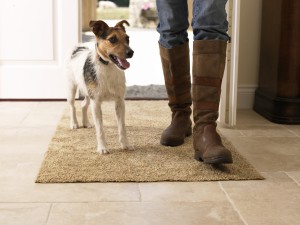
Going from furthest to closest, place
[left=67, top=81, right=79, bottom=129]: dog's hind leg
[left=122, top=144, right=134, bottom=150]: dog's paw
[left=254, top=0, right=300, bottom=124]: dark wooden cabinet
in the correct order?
1. [left=254, top=0, right=300, bottom=124]: dark wooden cabinet
2. [left=67, top=81, right=79, bottom=129]: dog's hind leg
3. [left=122, top=144, right=134, bottom=150]: dog's paw

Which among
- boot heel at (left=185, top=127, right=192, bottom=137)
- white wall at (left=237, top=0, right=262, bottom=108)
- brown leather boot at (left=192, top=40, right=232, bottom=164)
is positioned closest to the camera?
brown leather boot at (left=192, top=40, right=232, bottom=164)

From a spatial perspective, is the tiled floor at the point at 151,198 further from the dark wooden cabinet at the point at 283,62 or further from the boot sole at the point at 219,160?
the dark wooden cabinet at the point at 283,62

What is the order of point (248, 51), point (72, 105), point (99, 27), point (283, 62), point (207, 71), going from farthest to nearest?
1. point (248, 51)
2. point (283, 62)
3. point (72, 105)
4. point (99, 27)
5. point (207, 71)

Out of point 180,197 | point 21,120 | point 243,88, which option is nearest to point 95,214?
point 180,197

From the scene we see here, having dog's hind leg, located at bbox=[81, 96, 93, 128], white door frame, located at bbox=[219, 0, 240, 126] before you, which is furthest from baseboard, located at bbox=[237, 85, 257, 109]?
dog's hind leg, located at bbox=[81, 96, 93, 128]

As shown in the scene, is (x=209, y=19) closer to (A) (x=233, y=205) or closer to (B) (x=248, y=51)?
(A) (x=233, y=205)

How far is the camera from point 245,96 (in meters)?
3.04

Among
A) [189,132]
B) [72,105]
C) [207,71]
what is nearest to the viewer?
[207,71]

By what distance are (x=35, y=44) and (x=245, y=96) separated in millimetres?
1284

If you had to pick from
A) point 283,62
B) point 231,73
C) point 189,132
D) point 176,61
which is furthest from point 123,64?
point 283,62

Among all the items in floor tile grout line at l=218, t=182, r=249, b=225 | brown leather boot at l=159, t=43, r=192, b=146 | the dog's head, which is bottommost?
floor tile grout line at l=218, t=182, r=249, b=225

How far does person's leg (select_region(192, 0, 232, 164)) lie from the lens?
1798mm

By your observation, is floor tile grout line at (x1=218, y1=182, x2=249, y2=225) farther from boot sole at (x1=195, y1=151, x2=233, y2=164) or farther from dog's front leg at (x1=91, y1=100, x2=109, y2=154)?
dog's front leg at (x1=91, y1=100, x2=109, y2=154)

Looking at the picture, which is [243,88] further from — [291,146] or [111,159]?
[111,159]
